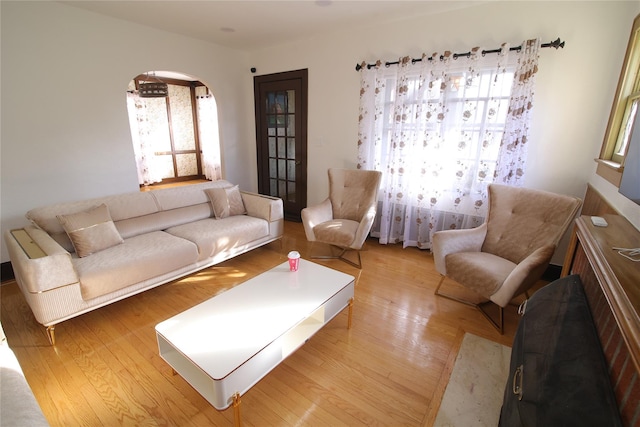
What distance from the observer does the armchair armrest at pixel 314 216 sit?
10.3 ft

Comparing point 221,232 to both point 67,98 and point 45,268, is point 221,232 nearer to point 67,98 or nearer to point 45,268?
point 45,268

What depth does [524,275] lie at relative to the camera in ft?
6.36

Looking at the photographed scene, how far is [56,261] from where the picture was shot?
6.03 feet

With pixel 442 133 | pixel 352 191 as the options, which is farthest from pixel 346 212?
pixel 442 133

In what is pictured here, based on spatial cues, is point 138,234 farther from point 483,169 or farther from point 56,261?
point 483,169

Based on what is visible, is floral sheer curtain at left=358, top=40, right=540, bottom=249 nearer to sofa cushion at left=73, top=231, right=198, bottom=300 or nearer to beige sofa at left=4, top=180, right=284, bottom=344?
beige sofa at left=4, top=180, right=284, bottom=344

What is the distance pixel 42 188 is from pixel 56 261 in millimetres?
1592

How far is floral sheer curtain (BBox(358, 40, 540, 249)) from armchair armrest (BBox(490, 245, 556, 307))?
1.04 meters

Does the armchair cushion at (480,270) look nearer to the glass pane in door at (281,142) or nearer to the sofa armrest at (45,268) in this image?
the sofa armrest at (45,268)

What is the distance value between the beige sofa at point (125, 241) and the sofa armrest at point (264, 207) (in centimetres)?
1

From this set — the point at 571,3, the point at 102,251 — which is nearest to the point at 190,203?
the point at 102,251

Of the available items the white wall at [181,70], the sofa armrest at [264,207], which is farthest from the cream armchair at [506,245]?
the sofa armrest at [264,207]

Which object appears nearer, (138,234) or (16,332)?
(16,332)

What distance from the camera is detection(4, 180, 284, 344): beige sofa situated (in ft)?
6.15
